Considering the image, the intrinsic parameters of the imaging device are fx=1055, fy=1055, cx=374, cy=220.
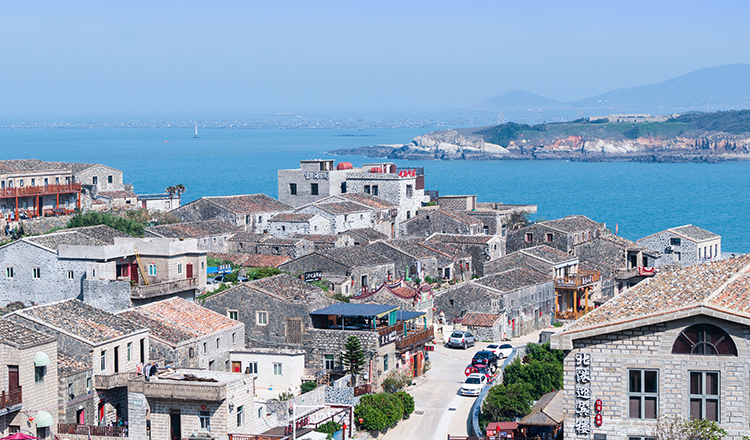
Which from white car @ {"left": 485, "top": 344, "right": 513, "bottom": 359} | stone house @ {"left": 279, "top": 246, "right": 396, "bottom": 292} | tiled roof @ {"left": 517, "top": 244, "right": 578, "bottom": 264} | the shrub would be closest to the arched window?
the shrub

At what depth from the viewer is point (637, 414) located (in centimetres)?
2025

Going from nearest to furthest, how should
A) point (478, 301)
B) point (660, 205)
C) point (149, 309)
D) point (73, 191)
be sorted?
point (149, 309), point (478, 301), point (73, 191), point (660, 205)

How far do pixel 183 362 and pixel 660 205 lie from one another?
462 ft

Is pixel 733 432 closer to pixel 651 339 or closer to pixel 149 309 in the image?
pixel 651 339

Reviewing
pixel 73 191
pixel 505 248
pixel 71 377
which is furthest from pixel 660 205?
pixel 71 377

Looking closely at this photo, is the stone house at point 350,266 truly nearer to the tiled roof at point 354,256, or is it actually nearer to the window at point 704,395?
the tiled roof at point 354,256

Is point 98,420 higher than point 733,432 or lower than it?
lower

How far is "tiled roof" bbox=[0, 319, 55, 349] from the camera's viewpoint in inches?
1163

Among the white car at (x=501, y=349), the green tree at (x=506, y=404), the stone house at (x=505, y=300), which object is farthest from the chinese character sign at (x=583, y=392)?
the stone house at (x=505, y=300)

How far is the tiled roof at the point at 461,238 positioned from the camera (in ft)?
225

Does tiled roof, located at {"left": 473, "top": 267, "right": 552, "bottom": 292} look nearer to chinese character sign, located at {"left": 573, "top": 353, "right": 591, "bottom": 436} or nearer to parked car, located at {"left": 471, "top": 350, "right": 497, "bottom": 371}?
parked car, located at {"left": 471, "top": 350, "right": 497, "bottom": 371}

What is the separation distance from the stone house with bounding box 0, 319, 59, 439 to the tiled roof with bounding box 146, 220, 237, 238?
31371 millimetres

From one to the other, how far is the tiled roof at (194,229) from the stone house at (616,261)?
23417 mm

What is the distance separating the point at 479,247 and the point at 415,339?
2458 centimetres
